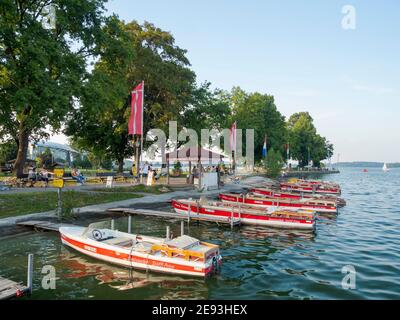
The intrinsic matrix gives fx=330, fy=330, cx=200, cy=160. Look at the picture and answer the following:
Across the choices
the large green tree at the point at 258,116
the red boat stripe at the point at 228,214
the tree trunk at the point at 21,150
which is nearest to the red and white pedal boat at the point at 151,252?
the red boat stripe at the point at 228,214

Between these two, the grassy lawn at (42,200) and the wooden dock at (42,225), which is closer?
the wooden dock at (42,225)

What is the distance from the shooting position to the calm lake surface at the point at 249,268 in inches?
424

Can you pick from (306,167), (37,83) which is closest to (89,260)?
(37,83)

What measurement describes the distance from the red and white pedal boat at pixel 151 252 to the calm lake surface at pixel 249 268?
0.32 metres

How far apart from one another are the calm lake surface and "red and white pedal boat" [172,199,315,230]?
0.85 m

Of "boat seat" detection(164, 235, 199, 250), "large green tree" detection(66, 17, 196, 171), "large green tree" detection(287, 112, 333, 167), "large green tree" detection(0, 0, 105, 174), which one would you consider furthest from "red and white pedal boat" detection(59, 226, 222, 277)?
"large green tree" detection(287, 112, 333, 167)

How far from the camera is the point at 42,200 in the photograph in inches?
885

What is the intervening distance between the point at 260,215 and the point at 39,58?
1919 centimetres

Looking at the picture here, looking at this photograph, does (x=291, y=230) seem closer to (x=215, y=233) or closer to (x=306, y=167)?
(x=215, y=233)

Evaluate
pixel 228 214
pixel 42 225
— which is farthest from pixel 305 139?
pixel 42 225

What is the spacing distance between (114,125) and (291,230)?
98.2ft

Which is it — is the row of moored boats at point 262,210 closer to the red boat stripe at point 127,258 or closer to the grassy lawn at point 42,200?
the grassy lawn at point 42,200

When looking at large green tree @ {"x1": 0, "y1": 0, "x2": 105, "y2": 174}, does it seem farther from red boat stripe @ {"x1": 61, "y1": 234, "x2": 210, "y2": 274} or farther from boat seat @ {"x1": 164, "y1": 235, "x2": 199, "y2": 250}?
boat seat @ {"x1": 164, "y1": 235, "x2": 199, "y2": 250}

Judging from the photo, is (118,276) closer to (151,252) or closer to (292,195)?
(151,252)
